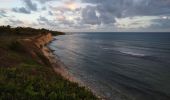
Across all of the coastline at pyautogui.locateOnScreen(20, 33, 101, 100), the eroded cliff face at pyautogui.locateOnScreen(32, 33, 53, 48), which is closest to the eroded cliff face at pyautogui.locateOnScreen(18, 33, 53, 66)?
the coastline at pyautogui.locateOnScreen(20, 33, 101, 100)

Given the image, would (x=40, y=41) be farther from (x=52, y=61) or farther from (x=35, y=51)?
(x=52, y=61)

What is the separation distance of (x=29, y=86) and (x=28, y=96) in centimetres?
201

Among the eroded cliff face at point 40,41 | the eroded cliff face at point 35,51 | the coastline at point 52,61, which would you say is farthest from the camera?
the eroded cliff face at point 40,41

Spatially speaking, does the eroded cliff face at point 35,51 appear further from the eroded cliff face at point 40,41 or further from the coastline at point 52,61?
the eroded cliff face at point 40,41

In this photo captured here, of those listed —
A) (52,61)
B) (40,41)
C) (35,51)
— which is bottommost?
(52,61)

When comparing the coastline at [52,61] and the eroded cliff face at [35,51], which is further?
the eroded cliff face at [35,51]

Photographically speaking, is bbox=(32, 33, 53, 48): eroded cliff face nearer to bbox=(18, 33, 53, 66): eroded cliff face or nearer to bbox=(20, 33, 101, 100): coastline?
bbox=(18, 33, 53, 66): eroded cliff face

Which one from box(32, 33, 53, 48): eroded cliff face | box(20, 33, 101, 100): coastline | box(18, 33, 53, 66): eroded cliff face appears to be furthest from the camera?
box(32, 33, 53, 48): eroded cliff face

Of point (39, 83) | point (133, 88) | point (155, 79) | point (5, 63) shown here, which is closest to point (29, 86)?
point (39, 83)

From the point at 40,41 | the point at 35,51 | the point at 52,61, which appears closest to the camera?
the point at 52,61

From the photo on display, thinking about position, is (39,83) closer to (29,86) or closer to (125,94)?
(29,86)

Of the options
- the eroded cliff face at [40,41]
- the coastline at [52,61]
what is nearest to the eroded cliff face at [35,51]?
the coastline at [52,61]

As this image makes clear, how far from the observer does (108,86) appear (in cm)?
2780

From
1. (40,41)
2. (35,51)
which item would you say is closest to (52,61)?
(35,51)
